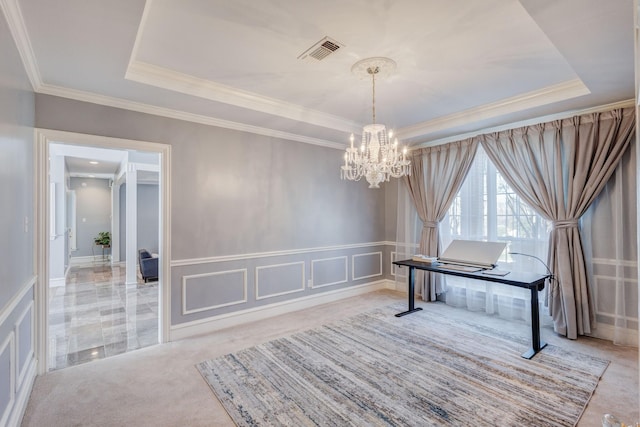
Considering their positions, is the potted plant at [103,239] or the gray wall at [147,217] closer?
the gray wall at [147,217]

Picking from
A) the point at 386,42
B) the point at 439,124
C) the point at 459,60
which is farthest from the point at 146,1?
the point at 439,124

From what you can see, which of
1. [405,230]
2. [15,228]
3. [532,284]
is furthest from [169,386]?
[405,230]

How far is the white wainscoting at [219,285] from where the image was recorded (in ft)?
11.9

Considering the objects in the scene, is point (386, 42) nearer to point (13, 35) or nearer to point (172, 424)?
point (13, 35)

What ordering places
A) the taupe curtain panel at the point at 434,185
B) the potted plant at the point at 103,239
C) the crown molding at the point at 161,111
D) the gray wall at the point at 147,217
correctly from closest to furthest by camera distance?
1. the crown molding at the point at 161,111
2. the taupe curtain panel at the point at 434,185
3. the gray wall at the point at 147,217
4. the potted plant at the point at 103,239

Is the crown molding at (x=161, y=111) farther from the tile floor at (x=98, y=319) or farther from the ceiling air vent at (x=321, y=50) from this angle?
the tile floor at (x=98, y=319)

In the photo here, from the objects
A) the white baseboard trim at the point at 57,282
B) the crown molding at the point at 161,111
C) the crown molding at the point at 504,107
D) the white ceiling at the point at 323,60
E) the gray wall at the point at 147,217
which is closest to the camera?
the white ceiling at the point at 323,60

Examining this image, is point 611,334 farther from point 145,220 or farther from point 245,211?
point 145,220

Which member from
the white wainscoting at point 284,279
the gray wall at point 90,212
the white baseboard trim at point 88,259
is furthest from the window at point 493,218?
the gray wall at point 90,212

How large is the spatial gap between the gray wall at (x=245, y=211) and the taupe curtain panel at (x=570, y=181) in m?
2.62

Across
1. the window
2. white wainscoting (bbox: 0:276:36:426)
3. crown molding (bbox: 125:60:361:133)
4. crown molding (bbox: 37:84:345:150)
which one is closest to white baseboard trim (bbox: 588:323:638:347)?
the window

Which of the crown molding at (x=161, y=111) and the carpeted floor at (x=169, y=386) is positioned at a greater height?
the crown molding at (x=161, y=111)

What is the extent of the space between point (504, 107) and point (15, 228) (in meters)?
4.78

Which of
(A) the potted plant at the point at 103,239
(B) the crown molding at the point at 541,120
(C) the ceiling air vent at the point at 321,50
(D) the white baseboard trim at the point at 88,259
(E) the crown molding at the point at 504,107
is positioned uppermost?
(C) the ceiling air vent at the point at 321,50
